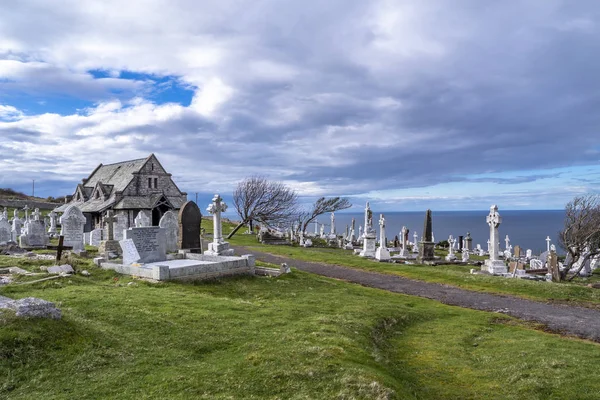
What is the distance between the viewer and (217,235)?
73.8 feet

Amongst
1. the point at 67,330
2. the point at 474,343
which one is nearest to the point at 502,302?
the point at 474,343

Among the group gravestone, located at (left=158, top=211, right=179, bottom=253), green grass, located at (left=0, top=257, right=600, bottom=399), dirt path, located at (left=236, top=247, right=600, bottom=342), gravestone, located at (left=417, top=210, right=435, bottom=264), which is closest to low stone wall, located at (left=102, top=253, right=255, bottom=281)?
green grass, located at (left=0, top=257, right=600, bottom=399)

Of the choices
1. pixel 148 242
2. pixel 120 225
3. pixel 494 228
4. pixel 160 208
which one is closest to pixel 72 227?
pixel 148 242

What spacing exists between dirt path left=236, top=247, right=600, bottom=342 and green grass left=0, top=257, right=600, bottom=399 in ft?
4.90

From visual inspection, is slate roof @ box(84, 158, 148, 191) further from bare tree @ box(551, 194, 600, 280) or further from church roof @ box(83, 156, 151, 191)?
bare tree @ box(551, 194, 600, 280)

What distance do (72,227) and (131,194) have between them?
20.2 m

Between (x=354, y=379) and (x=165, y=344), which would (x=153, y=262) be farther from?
(x=354, y=379)

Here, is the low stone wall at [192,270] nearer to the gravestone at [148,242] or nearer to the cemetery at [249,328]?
the cemetery at [249,328]

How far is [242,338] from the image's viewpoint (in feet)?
28.5

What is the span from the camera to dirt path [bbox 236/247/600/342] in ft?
42.6

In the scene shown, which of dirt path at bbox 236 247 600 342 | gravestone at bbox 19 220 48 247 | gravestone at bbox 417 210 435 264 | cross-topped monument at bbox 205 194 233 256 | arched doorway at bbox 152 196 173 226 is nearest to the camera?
dirt path at bbox 236 247 600 342

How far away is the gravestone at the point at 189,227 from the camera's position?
2250 centimetres

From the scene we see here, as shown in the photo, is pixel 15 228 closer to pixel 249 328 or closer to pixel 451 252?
pixel 249 328

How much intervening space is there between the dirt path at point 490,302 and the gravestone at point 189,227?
6572 mm
